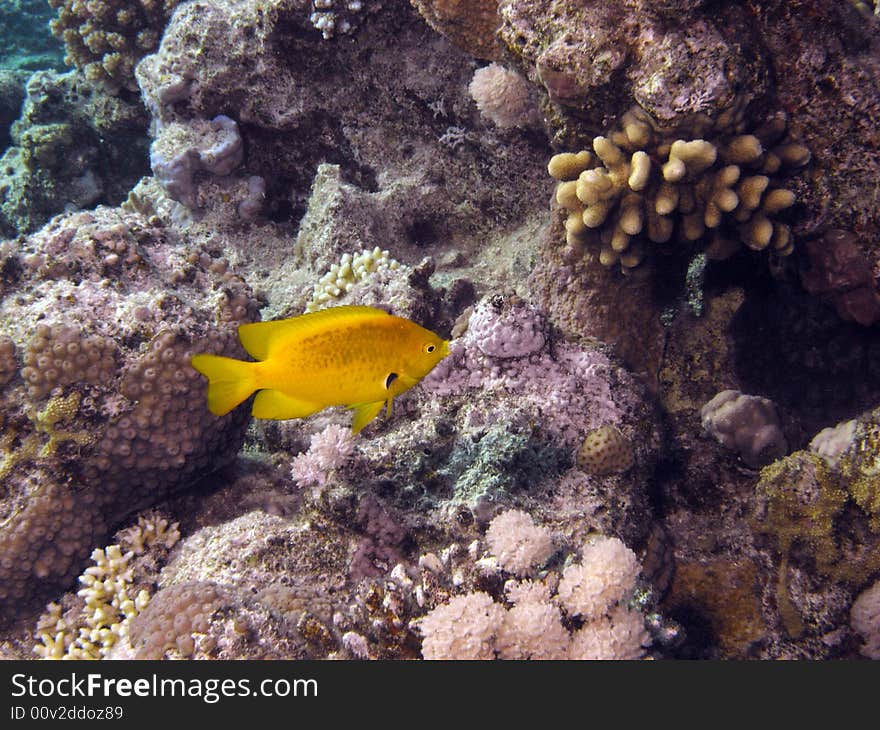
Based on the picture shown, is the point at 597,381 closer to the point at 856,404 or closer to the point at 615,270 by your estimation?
the point at 615,270

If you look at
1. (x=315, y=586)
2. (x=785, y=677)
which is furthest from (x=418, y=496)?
(x=785, y=677)

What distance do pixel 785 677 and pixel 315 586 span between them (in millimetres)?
2235

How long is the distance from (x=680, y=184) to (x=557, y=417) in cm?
157

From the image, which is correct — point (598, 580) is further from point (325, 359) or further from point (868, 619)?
point (868, 619)

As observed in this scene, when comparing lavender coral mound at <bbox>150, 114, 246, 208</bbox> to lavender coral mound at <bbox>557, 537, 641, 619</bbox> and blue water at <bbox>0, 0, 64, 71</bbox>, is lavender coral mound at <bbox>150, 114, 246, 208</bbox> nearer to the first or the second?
lavender coral mound at <bbox>557, 537, 641, 619</bbox>

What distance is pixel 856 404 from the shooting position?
4.34 metres

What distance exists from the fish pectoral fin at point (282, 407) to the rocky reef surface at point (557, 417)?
0.97m

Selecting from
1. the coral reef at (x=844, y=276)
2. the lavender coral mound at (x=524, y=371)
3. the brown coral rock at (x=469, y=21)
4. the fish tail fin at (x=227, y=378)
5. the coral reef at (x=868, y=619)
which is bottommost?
the coral reef at (x=868, y=619)

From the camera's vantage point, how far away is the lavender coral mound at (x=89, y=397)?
10.9 ft

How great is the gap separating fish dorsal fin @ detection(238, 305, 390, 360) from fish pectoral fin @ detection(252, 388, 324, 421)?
18cm

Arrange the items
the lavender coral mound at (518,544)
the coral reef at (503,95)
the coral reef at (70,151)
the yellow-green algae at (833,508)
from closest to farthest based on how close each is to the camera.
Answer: the lavender coral mound at (518,544) < the yellow-green algae at (833,508) < the coral reef at (503,95) < the coral reef at (70,151)

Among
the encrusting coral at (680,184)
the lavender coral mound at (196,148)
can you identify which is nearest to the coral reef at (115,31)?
the lavender coral mound at (196,148)

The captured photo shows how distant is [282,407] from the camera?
7.48ft

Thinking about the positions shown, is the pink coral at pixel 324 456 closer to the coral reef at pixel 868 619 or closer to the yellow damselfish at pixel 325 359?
the yellow damselfish at pixel 325 359
